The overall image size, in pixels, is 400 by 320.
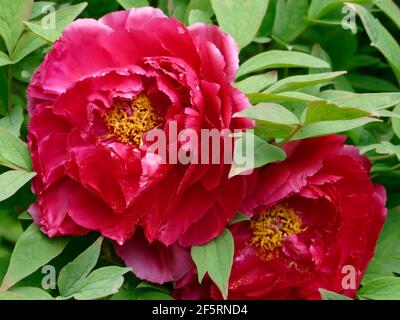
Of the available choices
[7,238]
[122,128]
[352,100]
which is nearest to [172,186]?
[122,128]

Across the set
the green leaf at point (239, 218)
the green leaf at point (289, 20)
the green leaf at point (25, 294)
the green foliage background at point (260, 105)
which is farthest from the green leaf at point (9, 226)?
the green leaf at point (289, 20)

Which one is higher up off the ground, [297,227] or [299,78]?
[299,78]

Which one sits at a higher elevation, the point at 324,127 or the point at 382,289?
the point at 324,127

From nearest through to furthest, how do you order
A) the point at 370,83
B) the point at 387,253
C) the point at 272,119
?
the point at 272,119, the point at 387,253, the point at 370,83

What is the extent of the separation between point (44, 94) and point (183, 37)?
144 millimetres

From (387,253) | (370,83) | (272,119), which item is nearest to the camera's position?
(272,119)

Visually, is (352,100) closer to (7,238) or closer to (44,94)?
(44,94)

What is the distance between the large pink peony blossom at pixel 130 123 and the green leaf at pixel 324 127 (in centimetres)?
5

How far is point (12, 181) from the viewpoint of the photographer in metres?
0.74

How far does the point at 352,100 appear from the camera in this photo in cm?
74

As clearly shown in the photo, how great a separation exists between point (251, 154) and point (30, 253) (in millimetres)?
216

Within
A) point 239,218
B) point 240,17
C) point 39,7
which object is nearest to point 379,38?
point 240,17

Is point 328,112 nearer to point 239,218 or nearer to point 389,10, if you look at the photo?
point 239,218

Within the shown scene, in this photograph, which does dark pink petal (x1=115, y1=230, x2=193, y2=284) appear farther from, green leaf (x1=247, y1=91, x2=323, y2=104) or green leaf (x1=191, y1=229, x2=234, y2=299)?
green leaf (x1=247, y1=91, x2=323, y2=104)
